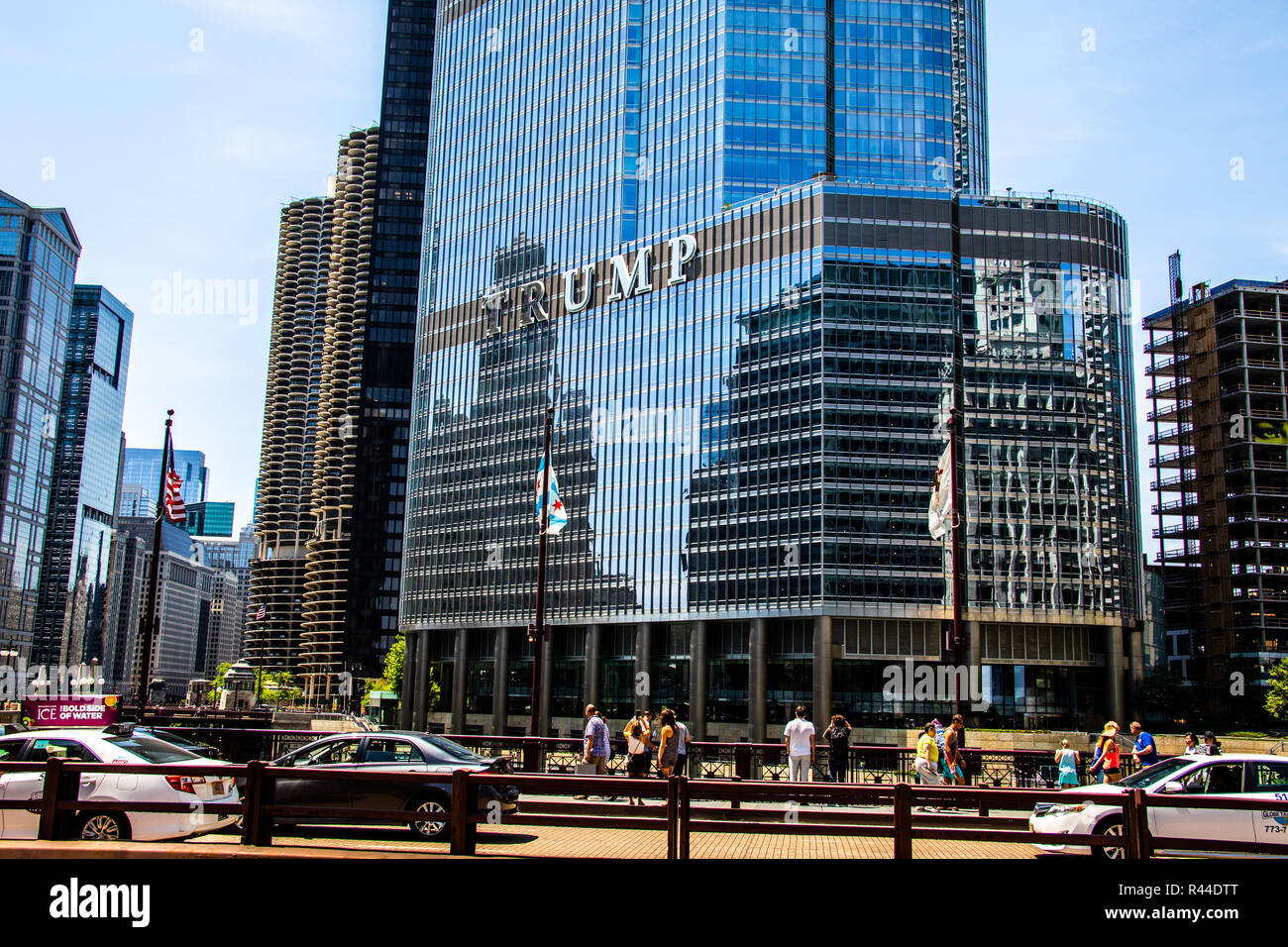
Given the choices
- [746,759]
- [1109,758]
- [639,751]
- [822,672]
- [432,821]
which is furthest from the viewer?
[822,672]

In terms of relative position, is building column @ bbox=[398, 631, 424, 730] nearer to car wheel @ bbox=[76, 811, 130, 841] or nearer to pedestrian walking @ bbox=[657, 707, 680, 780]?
pedestrian walking @ bbox=[657, 707, 680, 780]

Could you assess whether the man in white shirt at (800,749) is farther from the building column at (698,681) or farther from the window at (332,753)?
the building column at (698,681)

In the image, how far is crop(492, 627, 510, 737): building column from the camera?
380 ft

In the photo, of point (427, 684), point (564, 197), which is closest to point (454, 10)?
point (564, 197)

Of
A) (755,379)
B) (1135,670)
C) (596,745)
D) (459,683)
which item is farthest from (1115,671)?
(596,745)

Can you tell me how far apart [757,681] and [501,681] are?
107 ft

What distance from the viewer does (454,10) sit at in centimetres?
13800

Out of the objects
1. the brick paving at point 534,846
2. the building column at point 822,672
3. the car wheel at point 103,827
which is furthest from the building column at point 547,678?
the car wheel at point 103,827

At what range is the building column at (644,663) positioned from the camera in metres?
101

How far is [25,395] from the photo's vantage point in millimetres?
173750

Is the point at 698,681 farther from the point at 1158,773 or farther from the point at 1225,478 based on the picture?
the point at 1158,773

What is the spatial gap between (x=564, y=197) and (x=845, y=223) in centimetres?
3522

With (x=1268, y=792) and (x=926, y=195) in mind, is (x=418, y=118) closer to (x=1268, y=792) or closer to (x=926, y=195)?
(x=926, y=195)

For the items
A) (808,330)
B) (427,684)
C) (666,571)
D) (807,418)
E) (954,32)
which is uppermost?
(954,32)
